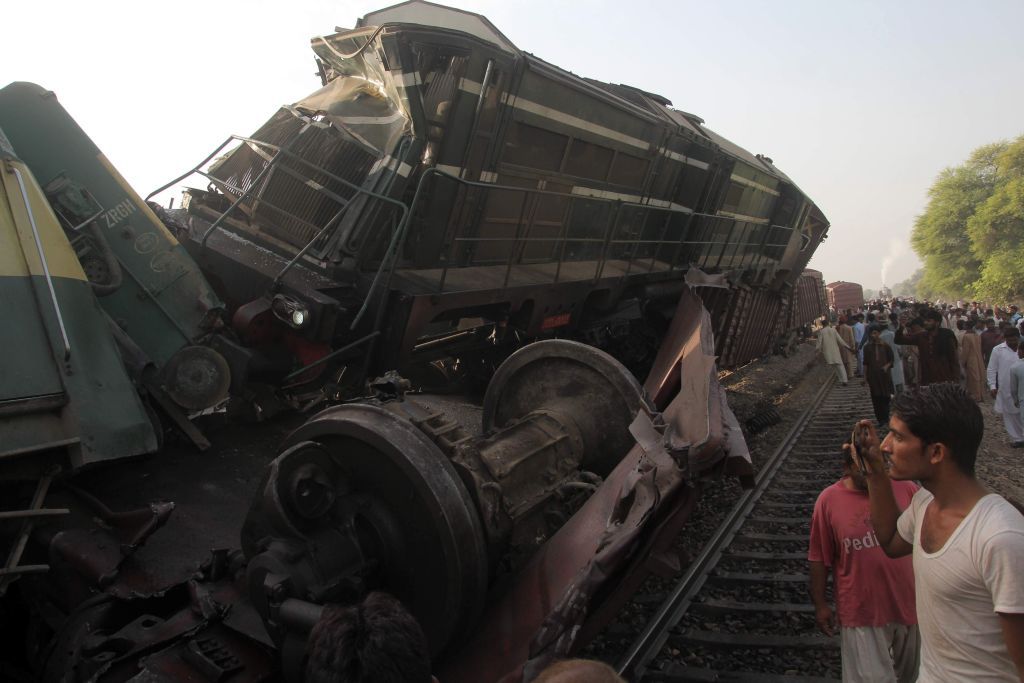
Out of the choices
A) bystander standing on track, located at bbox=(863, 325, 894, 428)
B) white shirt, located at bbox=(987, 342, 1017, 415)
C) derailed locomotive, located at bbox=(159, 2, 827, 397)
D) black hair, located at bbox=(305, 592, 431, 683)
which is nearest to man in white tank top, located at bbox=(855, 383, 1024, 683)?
black hair, located at bbox=(305, 592, 431, 683)

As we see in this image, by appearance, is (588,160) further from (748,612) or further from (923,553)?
(923,553)

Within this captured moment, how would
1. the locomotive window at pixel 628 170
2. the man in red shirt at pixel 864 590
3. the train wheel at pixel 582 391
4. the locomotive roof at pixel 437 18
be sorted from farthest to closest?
1. the locomotive window at pixel 628 170
2. the locomotive roof at pixel 437 18
3. the train wheel at pixel 582 391
4. the man in red shirt at pixel 864 590

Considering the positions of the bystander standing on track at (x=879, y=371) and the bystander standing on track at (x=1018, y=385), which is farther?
the bystander standing on track at (x=879, y=371)

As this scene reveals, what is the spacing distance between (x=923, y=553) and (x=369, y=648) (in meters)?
1.80

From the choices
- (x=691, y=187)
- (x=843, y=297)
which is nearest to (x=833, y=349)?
(x=691, y=187)

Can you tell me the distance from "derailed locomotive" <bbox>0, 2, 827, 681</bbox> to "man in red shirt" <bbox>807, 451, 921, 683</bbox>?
545 millimetres

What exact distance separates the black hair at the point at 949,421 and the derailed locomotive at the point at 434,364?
0.99 meters

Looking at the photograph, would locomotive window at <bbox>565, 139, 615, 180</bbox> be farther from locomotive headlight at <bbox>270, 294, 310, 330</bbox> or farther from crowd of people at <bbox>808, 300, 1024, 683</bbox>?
crowd of people at <bbox>808, 300, 1024, 683</bbox>

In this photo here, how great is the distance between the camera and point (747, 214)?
1333 cm

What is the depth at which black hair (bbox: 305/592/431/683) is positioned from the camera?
1617mm

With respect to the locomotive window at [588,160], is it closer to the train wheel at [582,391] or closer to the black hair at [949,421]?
the train wheel at [582,391]

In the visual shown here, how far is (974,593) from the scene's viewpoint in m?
2.04

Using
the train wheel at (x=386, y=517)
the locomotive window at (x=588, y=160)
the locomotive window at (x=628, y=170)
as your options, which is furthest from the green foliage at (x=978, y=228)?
the train wheel at (x=386, y=517)

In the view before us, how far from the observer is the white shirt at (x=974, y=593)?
6.26 feet
